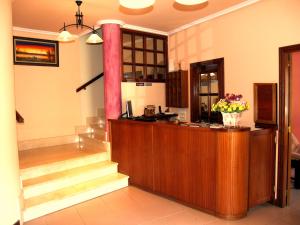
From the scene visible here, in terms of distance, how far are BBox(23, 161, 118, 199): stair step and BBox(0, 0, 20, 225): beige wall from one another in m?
0.62

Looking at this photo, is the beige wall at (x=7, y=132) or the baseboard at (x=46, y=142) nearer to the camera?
the beige wall at (x=7, y=132)

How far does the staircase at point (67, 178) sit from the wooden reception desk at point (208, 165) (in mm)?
629

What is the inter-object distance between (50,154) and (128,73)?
2.11 metres

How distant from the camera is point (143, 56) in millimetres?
5105

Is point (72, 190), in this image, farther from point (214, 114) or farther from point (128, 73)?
point (214, 114)

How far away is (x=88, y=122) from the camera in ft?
19.7

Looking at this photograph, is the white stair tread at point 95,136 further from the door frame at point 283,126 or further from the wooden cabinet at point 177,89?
the door frame at point 283,126

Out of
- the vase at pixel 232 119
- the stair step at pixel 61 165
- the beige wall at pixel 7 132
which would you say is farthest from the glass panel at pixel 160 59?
the beige wall at pixel 7 132

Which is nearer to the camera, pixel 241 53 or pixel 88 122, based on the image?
pixel 241 53

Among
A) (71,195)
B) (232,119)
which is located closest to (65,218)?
(71,195)

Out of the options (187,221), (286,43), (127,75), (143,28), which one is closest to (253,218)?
(187,221)

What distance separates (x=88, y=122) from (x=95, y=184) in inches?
90.3

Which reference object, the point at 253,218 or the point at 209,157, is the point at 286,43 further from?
the point at 253,218

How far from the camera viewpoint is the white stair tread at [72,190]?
3.41m
